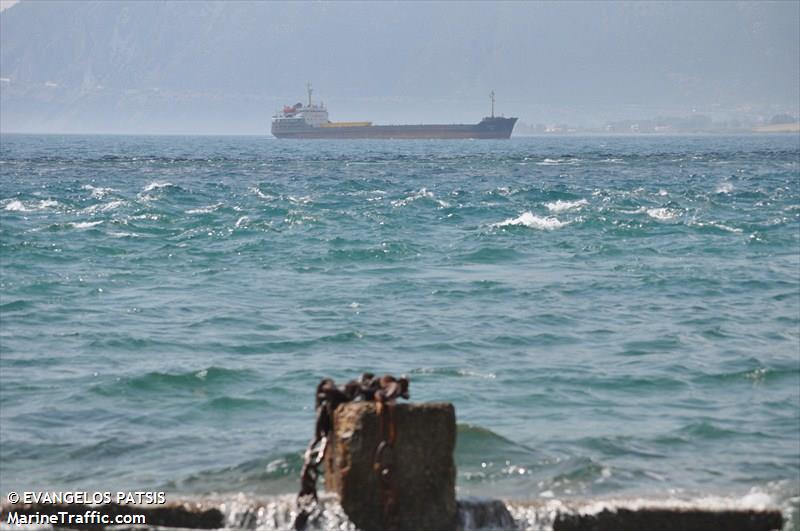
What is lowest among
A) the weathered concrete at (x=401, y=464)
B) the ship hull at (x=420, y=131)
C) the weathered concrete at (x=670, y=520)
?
the ship hull at (x=420, y=131)

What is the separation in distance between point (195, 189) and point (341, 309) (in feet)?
74.9

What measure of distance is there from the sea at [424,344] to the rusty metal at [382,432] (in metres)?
0.23

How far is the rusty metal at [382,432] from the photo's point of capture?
5598mm

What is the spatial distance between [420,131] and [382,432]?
460 ft

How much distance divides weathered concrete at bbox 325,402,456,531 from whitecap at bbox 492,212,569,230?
1978 centimetres

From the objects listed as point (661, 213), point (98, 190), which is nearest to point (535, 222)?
point (661, 213)

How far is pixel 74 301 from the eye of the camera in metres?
15.8

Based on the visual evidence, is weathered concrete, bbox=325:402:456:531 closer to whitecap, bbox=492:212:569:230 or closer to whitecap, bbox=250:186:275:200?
whitecap, bbox=492:212:569:230

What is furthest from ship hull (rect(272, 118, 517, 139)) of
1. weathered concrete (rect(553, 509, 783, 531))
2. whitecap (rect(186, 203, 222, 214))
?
weathered concrete (rect(553, 509, 783, 531))

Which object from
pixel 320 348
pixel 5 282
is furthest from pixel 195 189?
pixel 320 348

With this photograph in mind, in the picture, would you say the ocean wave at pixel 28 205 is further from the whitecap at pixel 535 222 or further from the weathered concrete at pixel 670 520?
the weathered concrete at pixel 670 520

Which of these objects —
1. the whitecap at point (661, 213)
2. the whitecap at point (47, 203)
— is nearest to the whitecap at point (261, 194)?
the whitecap at point (47, 203)

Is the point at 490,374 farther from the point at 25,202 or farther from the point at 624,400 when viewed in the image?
the point at 25,202

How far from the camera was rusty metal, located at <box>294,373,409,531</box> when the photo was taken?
5.60m
